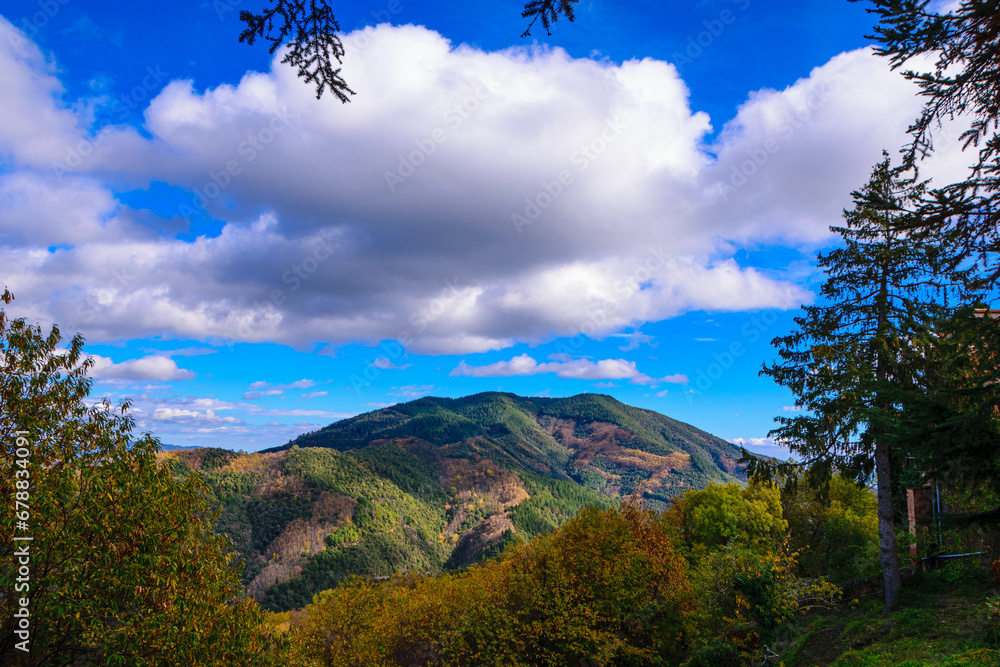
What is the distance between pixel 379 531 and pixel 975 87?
192 m

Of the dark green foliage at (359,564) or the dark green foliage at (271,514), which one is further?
the dark green foliage at (271,514)

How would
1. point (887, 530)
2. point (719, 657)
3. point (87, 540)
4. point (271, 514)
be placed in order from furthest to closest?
point (271, 514), point (719, 657), point (887, 530), point (87, 540)

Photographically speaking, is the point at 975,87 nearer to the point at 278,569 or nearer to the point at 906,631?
the point at 906,631

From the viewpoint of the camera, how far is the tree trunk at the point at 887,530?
17.4 metres

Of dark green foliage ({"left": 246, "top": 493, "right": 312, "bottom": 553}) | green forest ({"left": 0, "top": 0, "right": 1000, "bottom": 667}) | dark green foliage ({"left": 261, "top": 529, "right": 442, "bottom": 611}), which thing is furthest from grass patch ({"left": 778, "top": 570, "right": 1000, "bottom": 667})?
dark green foliage ({"left": 246, "top": 493, "right": 312, "bottom": 553})

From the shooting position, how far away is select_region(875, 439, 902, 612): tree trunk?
17391mm

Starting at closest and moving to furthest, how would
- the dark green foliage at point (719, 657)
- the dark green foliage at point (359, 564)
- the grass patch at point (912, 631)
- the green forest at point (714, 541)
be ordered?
the green forest at point (714, 541) → the grass patch at point (912, 631) → the dark green foliage at point (719, 657) → the dark green foliage at point (359, 564)

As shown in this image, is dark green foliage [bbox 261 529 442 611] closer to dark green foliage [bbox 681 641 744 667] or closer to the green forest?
the green forest

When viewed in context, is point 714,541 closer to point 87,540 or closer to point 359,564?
point 87,540

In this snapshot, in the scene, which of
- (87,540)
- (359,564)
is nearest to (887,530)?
(87,540)

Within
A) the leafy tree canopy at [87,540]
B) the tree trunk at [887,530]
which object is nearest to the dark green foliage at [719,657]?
the tree trunk at [887,530]

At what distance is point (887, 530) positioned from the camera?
691 inches

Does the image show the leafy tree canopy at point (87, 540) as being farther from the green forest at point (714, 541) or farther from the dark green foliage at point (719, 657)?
the dark green foliage at point (719, 657)

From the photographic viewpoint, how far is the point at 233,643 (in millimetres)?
11289
